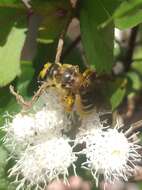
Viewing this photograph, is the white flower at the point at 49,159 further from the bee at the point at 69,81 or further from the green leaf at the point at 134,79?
the green leaf at the point at 134,79

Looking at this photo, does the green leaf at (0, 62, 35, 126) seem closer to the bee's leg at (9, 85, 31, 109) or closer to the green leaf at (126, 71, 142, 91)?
the bee's leg at (9, 85, 31, 109)

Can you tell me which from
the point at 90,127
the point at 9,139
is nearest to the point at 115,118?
the point at 90,127

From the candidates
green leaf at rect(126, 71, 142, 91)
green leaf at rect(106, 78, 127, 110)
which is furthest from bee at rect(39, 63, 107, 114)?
green leaf at rect(126, 71, 142, 91)

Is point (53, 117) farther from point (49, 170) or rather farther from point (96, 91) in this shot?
point (96, 91)

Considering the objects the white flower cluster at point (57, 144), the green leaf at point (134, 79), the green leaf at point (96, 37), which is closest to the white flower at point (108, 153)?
the white flower cluster at point (57, 144)

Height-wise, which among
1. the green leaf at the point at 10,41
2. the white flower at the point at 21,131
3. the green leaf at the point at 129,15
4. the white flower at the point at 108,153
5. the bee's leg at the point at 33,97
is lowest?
the white flower at the point at 108,153

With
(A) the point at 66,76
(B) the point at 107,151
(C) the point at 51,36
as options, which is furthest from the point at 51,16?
(B) the point at 107,151
